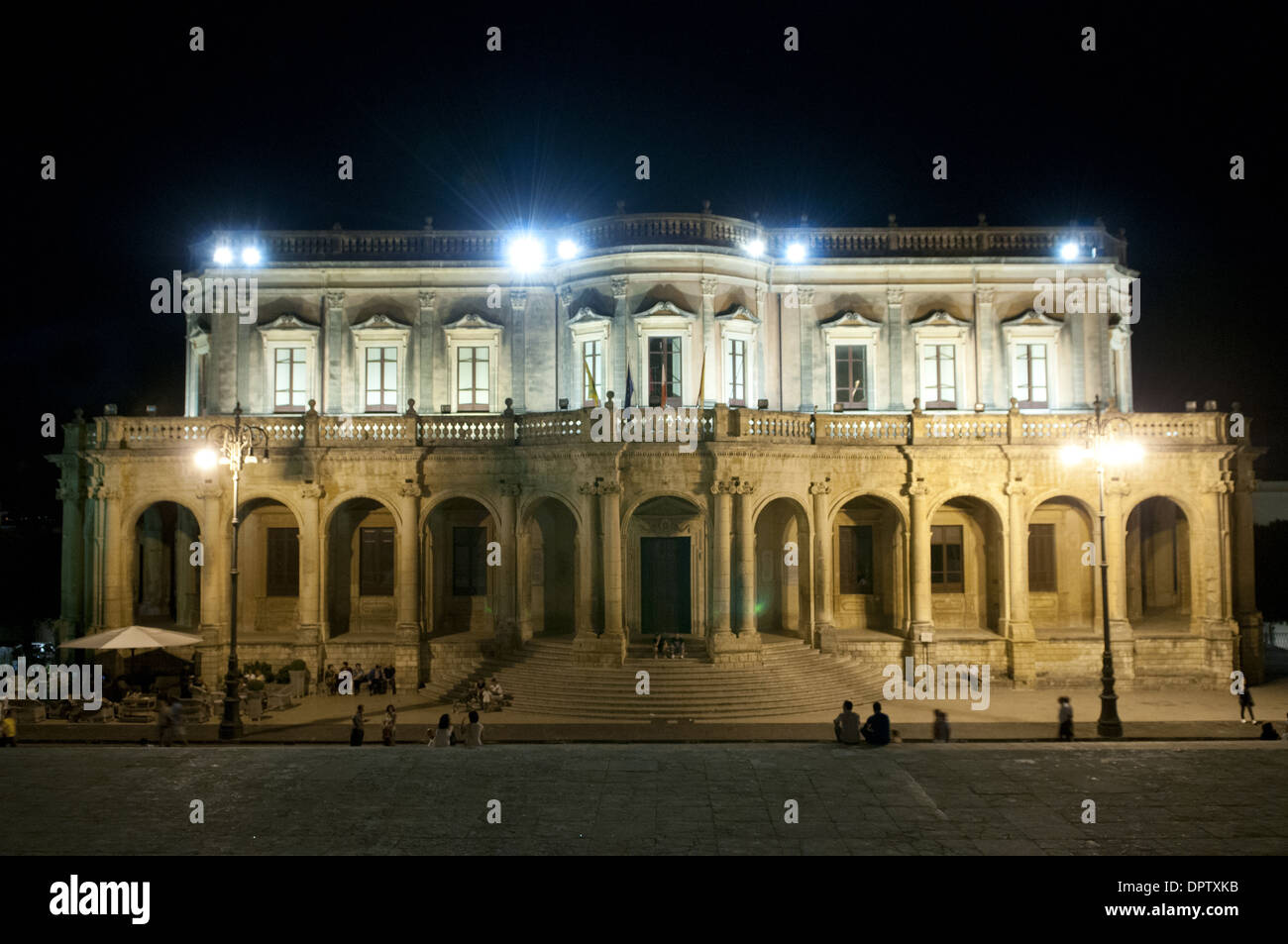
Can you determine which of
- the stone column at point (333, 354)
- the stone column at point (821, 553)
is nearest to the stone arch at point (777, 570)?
the stone column at point (821, 553)

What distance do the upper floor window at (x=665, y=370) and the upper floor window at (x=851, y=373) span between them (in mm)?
5856

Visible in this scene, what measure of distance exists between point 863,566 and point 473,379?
15.2m

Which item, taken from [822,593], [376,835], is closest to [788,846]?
[376,835]

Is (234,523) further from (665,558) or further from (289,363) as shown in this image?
(665,558)

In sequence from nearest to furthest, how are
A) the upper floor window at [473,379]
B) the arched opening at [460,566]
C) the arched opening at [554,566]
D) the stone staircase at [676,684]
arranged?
1. the stone staircase at [676,684]
2. the arched opening at [554,566]
3. the arched opening at [460,566]
4. the upper floor window at [473,379]

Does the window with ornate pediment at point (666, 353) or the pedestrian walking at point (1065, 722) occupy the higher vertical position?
the window with ornate pediment at point (666, 353)

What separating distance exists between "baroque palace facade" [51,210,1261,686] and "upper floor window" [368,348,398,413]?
9 cm

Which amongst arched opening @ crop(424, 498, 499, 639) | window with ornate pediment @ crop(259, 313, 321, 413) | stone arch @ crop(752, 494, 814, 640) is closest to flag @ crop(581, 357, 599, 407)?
arched opening @ crop(424, 498, 499, 639)

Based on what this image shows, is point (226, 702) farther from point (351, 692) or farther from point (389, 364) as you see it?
point (389, 364)

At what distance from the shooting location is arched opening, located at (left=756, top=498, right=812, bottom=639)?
32594mm

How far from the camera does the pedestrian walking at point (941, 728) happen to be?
21.9 m

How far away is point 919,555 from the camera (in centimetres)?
3153

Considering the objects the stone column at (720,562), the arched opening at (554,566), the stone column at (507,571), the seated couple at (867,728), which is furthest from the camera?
the arched opening at (554,566)

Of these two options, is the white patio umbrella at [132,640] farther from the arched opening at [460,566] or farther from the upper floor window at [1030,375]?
the upper floor window at [1030,375]
